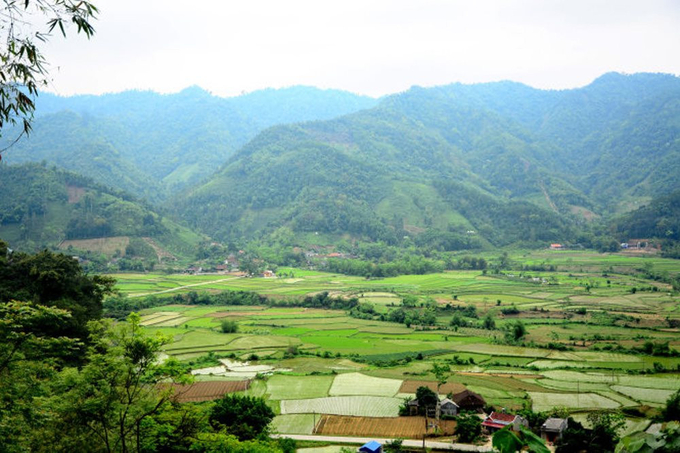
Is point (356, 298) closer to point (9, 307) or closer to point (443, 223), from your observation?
point (9, 307)

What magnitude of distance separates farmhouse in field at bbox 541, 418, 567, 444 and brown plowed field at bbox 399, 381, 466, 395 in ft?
20.3

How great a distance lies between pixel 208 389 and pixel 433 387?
41.7 ft

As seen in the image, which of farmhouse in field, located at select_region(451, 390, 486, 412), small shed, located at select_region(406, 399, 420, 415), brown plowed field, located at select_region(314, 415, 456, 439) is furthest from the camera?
small shed, located at select_region(406, 399, 420, 415)

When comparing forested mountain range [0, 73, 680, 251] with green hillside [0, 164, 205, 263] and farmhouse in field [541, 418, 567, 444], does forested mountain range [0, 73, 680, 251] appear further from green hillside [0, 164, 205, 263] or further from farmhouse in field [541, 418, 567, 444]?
farmhouse in field [541, 418, 567, 444]

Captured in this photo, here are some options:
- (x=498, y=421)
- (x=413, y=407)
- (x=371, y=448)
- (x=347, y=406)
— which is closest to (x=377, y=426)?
(x=413, y=407)

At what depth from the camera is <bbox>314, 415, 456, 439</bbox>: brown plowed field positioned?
24.3 metres

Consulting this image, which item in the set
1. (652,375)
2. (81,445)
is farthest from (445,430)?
(81,445)

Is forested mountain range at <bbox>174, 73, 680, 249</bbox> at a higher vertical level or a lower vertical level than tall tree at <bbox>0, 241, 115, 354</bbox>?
higher

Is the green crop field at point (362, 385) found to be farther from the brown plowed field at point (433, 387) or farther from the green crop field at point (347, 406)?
the green crop field at point (347, 406)

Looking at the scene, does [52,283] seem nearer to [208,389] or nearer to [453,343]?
[208,389]

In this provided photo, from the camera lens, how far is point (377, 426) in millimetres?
25297

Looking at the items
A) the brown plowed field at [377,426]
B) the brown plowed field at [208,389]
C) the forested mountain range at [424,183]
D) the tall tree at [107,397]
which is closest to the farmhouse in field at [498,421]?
the brown plowed field at [377,426]

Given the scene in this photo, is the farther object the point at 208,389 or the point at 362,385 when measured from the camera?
the point at 362,385

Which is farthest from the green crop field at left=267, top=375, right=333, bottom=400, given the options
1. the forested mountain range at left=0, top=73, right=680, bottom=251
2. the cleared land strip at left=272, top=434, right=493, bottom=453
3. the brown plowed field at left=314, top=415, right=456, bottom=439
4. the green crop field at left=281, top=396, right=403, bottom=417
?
the forested mountain range at left=0, top=73, right=680, bottom=251
